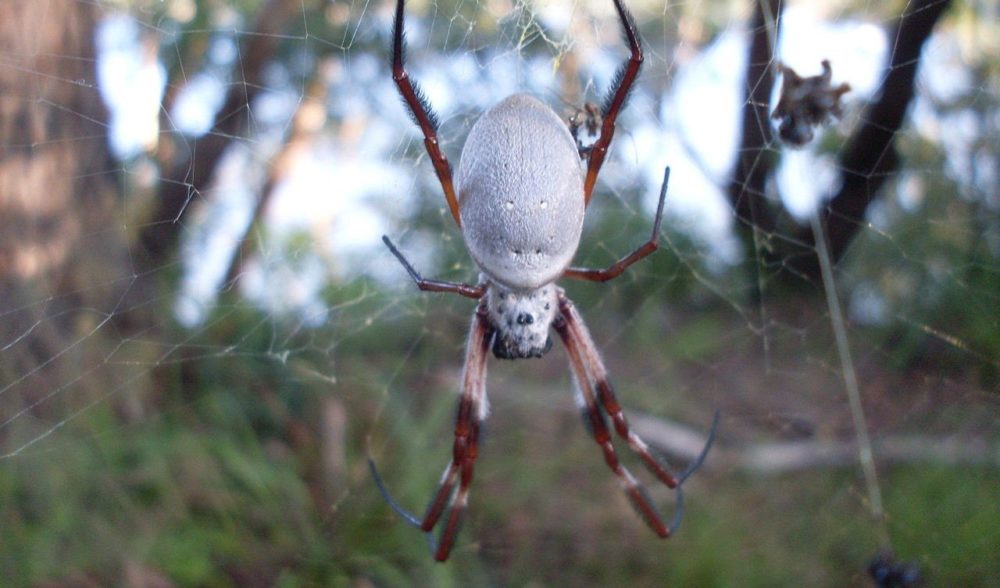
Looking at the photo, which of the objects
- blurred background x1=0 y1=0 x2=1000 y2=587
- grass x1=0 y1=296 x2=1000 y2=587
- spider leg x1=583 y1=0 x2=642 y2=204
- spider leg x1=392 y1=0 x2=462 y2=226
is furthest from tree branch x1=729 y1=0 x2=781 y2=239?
grass x1=0 y1=296 x2=1000 y2=587

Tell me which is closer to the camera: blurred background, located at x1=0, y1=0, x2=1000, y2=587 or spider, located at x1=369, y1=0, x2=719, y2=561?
spider, located at x1=369, y1=0, x2=719, y2=561

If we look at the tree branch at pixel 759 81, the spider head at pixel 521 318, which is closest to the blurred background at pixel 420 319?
the tree branch at pixel 759 81

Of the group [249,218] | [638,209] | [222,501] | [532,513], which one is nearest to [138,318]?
[249,218]

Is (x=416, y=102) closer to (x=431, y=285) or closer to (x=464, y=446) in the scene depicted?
(x=431, y=285)

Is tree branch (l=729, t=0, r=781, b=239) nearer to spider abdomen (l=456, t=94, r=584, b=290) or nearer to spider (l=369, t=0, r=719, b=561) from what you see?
spider (l=369, t=0, r=719, b=561)

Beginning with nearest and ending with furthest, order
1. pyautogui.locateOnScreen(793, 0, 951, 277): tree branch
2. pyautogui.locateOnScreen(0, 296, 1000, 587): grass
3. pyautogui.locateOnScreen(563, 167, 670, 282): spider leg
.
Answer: pyautogui.locateOnScreen(563, 167, 670, 282): spider leg → pyautogui.locateOnScreen(793, 0, 951, 277): tree branch → pyautogui.locateOnScreen(0, 296, 1000, 587): grass

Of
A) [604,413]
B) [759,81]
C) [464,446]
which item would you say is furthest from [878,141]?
[464,446]
